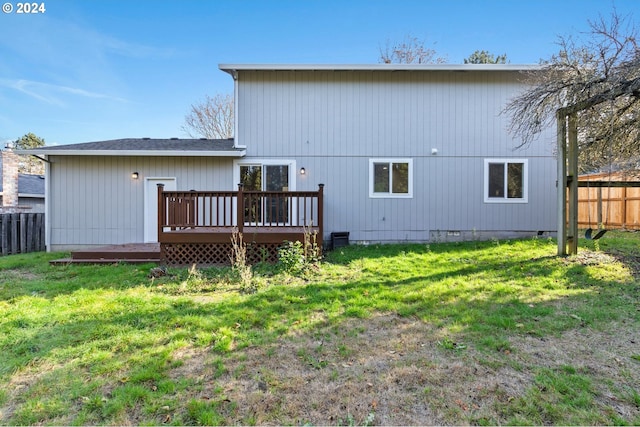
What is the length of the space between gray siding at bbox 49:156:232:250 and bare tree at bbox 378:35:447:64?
41.4 feet

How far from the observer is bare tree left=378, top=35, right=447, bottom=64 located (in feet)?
52.5

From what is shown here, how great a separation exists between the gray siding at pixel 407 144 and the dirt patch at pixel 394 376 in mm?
5647

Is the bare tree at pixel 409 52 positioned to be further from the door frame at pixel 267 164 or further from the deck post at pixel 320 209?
the deck post at pixel 320 209

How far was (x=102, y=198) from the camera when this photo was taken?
842 centimetres

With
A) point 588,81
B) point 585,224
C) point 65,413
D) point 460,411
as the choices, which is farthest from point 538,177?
point 65,413

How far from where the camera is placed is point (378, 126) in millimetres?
8719

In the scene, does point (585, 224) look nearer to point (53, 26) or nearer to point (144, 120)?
point (53, 26)

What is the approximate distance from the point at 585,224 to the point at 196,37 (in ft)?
58.3

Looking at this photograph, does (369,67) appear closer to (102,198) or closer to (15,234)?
(102,198)

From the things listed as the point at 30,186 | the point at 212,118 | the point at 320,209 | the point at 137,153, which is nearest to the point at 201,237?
the point at 320,209

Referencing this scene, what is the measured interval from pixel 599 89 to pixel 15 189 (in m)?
21.6

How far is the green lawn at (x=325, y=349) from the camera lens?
209 cm

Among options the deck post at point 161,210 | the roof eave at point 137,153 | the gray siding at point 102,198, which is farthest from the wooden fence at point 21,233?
the deck post at point 161,210

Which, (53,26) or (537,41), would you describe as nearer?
(537,41)
